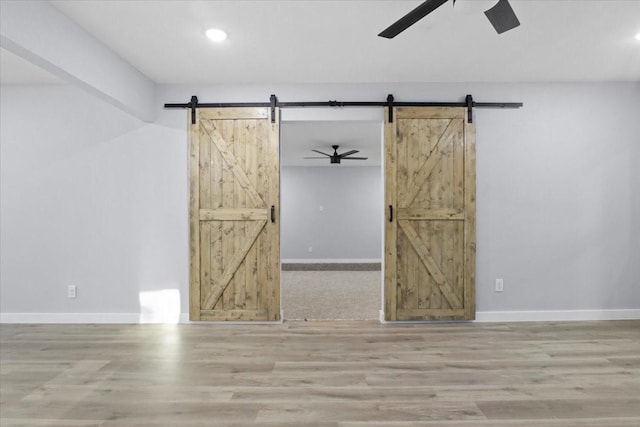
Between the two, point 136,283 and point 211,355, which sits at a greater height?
point 136,283

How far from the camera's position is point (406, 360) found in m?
2.82

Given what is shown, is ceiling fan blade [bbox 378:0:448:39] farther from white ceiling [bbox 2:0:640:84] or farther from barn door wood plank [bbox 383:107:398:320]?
barn door wood plank [bbox 383:107:398:320]

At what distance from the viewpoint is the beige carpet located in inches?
167

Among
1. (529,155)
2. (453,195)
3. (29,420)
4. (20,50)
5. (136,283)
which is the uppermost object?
(20,50)

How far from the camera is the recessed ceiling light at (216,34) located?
2706 mm

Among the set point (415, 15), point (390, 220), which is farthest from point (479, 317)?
point (415, 15)

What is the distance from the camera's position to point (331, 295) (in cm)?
530

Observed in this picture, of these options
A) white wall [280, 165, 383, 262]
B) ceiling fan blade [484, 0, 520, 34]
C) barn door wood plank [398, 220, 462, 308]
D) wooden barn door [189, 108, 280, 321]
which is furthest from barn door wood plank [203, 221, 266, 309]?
white wall [280, 165, 383, 262]

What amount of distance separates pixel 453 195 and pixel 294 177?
5894mm

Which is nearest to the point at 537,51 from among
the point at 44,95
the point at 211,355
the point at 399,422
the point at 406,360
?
the point at 406,360

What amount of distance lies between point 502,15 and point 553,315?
123 inches

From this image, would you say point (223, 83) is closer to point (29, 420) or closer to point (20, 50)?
point (20, 50)

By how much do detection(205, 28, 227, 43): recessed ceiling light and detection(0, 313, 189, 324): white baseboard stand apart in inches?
103

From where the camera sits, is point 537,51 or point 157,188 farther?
point 157,188
